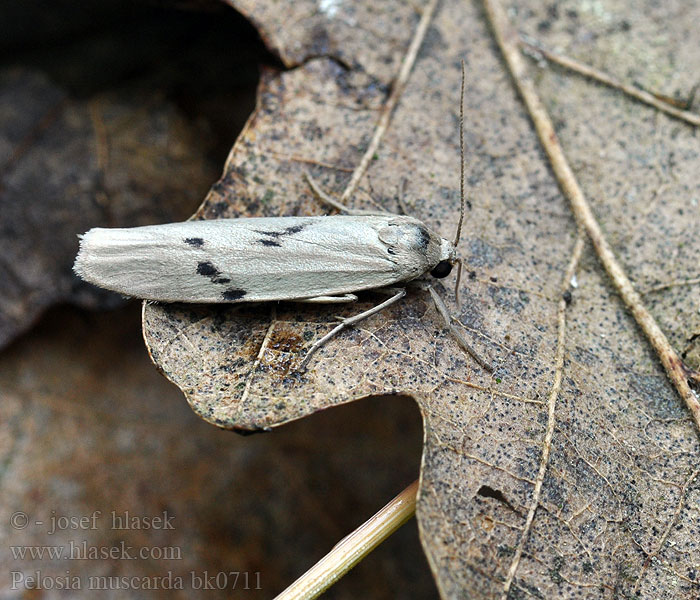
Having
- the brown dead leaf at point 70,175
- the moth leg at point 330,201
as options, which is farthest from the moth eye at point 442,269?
the brown dead leaf at point 70,175

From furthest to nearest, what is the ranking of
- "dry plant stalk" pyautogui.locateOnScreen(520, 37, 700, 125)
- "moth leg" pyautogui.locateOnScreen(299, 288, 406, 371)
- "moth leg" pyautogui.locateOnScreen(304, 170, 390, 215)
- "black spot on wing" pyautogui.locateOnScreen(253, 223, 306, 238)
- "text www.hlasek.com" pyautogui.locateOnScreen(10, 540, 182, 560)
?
"dry plant stalk" pyautogui.locateOnScreen(520, 37, 700, 125), "text www.hlasek.com" pyautogui.locateOnScreen(10, 540, 182, 560), "moth leg" pyautogui.locateOnScreen(304, 170, 390, 215), "black spot on wing" pyautogui.locateOnScreen(253, 223, 306, 238), "moth leg" pyautogui.locateOnScreen(299, 288, 406, 371)

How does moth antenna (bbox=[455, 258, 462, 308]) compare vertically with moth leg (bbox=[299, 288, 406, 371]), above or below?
above

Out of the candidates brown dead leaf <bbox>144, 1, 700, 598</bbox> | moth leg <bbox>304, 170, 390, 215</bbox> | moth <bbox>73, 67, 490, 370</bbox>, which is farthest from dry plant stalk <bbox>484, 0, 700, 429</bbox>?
moth leg <bbox>304, 170, 390, 215</bbox>

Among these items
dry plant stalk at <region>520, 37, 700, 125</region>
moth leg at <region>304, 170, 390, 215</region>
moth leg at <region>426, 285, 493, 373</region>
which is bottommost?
moth leg at <region>426, 285, 493, 373</region>

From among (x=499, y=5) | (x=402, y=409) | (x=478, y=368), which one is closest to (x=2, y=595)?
(x=402, y=409)

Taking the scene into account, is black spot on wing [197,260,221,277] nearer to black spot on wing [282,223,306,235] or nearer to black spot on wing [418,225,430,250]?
black spot on wing [282,223,306,235]

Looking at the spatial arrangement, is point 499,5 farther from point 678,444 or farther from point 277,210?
point 678,444

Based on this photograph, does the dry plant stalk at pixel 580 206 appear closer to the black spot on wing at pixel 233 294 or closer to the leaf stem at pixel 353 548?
the leaf stem at pixel 353 548
